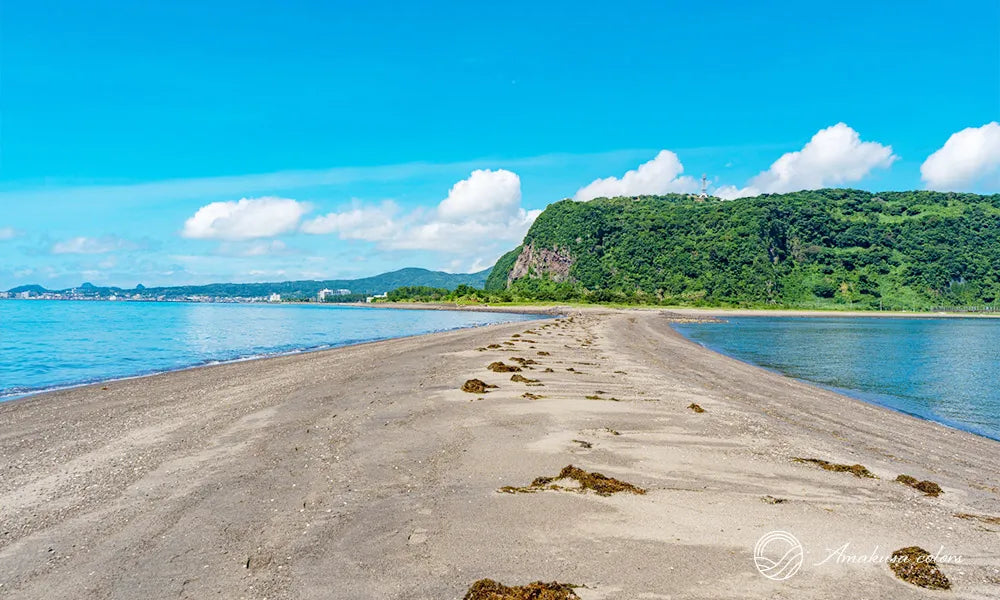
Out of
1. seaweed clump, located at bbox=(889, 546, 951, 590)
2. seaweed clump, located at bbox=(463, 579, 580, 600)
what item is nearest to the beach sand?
seaweed clump, located at bbox=(889, 546, 951, 590)

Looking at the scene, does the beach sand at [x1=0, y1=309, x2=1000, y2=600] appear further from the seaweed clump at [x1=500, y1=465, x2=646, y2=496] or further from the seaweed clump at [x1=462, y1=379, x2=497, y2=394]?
the seaweed clump at [x1=462, y1=379, x2=497, y2=394]

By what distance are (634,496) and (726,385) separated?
52.4ft

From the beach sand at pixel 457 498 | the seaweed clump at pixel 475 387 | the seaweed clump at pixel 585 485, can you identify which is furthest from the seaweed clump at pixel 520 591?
the seaweed clump at pixel 475 387

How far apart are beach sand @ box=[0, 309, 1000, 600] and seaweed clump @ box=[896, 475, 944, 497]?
7.8 inches

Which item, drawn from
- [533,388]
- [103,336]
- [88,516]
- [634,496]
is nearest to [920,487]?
[634,496]

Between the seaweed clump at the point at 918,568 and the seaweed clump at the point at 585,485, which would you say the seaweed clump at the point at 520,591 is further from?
the seaweed clump at the point at 918,568

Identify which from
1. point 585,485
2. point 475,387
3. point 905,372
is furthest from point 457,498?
point 905,372

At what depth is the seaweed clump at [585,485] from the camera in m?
8.37

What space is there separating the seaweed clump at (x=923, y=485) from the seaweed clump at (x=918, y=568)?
3.44 m

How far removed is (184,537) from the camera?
22.3 feet

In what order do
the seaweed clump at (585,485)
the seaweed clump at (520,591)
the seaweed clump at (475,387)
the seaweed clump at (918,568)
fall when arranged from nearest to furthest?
1. the seaweed clump at (520,591)
2. the seaweed clump at (918,568)
3. the seaweed clump at (585,485)
4. the seaweed clump at (475,387)

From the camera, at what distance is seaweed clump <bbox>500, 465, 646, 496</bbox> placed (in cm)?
837

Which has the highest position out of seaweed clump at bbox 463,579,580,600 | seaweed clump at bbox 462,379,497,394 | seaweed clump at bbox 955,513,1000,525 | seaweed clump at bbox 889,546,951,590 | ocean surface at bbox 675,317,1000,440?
seaweed clump at bbox 463,579,580,600

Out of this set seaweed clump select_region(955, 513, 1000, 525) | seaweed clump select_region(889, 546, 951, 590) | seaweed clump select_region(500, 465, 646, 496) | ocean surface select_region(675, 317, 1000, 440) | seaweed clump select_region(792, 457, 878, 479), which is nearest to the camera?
seaweed clump select_region(889, 546, 951, 590)
